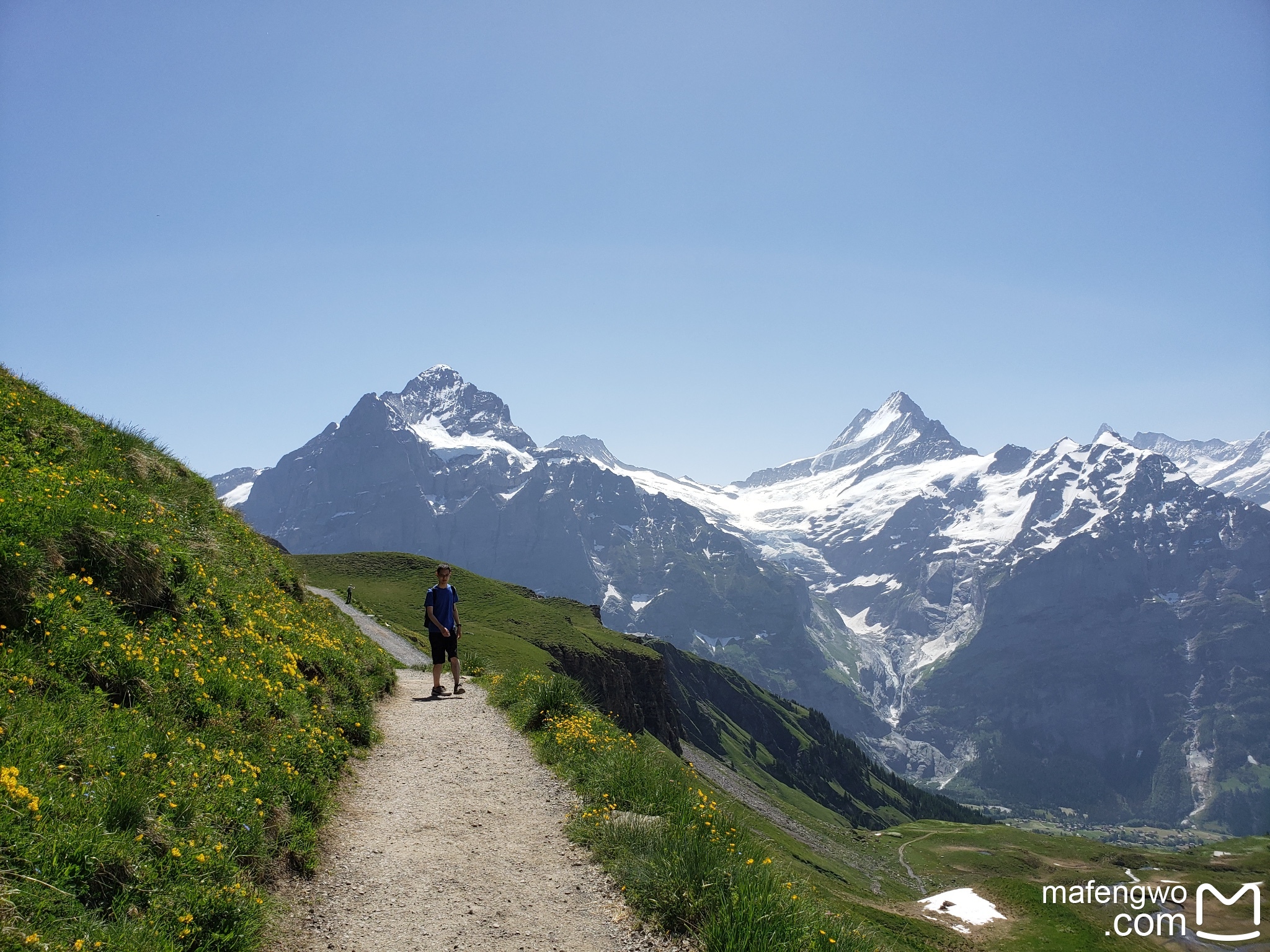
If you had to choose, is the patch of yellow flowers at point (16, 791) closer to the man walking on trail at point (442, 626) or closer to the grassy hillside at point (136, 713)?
the grassy hillside at point (136, 713)

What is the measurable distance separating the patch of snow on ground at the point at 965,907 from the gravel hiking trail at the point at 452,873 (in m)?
124

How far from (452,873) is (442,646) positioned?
15.0 m

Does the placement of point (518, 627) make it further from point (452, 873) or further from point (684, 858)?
point (684, 858)

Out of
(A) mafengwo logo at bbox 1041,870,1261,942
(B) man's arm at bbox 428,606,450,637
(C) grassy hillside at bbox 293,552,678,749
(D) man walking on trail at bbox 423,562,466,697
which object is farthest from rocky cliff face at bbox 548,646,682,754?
(B) man's arm at bbox 428,606,450,637

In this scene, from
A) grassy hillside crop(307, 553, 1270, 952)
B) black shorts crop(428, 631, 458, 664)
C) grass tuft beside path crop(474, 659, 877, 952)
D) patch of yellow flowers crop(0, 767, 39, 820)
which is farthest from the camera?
black shorts crop(428, 631, 458, 664)

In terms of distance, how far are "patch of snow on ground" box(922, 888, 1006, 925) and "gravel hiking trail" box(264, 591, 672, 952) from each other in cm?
12369

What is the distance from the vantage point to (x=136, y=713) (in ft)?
33.9

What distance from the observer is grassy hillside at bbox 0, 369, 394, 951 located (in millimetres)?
7211

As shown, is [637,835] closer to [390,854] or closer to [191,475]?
[390,854]

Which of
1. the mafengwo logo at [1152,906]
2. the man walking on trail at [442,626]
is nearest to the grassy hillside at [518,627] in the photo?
the man walking on trail at [442,626]

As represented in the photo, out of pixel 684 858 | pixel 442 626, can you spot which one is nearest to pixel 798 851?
pixel 442 626

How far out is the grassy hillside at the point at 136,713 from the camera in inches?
284

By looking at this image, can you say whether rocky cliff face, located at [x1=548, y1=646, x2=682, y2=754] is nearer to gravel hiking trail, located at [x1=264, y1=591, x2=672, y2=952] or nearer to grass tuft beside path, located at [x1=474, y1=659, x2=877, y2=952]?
gravel hiking trail, located at [x1=264, y1=591, x2=672, y2=952]

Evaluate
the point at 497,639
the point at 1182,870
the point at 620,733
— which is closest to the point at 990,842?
the point at 1182,870
